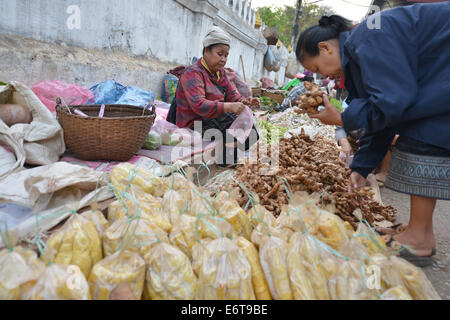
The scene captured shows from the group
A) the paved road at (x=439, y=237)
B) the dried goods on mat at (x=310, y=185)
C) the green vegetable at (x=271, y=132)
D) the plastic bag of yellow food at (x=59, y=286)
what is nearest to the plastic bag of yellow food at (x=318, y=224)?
the dried goods on mat at (x=310, y=185)

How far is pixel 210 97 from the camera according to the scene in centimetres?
331

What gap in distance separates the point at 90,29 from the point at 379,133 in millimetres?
3579

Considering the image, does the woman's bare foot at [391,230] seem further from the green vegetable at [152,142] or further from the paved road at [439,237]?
the green vegetable at [152,142]

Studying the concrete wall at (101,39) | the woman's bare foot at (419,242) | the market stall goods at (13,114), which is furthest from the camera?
the concrete wall at (101,39)

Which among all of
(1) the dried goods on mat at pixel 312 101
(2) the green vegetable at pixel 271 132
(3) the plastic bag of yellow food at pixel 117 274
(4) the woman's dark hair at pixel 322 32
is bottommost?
(3) the plastic bag of yellow food at pixel 117 274

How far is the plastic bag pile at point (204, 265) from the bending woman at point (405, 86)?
37 centimetres

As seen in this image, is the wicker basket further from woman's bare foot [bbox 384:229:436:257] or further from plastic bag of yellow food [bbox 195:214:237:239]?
woman's bare foot [bbox 384:229:436:257]

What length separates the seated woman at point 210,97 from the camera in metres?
3.05

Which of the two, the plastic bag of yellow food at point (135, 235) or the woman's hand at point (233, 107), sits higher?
the woman's hand at point (233, 107)

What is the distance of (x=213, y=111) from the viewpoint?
304 cm

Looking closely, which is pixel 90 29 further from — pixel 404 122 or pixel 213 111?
pixel 404 122

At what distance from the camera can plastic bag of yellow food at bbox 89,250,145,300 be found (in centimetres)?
100
